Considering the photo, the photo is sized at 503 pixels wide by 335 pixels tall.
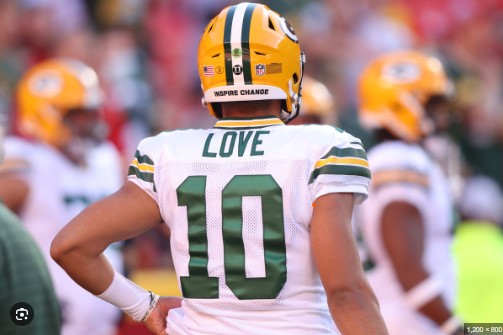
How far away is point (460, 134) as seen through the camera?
35.6 ft

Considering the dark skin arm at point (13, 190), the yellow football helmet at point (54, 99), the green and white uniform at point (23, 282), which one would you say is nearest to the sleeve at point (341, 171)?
the green and white uniform at point (23, 282)

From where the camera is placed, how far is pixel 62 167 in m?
6.89

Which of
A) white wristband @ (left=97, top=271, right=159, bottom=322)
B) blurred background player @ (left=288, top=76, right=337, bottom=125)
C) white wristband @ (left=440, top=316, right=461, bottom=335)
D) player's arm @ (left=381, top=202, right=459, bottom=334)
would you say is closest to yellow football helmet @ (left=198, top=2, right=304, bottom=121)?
white wristband @ (left=97, top=271, right=159, bottom=322)

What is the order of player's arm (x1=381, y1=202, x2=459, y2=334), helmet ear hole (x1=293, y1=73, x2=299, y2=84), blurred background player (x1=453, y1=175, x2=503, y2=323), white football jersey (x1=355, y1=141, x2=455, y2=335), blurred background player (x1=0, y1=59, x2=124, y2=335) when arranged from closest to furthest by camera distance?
helmet ear hole (x1=293, y1=73, x2=299, y2=84) → player's arm (x1=381, y1=202, x2=459, y2=334) → white football jersey (x1=355, y1=141, x2=455, y2=335) → blurred background player (x1=0, y1=59, x2=124, y2=335) → blurred background player (x1=453, y1=175, x2=503, y2=323)

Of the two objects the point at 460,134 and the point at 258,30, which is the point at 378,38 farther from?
the point at 258,30

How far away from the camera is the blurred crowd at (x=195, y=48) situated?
10.3m

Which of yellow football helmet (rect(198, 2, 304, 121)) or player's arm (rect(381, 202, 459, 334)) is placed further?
player's arm (rect(381, 202, 459, 334))

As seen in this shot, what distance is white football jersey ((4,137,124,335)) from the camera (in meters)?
6.43

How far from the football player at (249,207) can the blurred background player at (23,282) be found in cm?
22

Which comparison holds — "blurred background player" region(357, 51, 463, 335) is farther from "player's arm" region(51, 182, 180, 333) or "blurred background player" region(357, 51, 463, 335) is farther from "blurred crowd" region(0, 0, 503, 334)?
Result: "blurred crowd" region(0, 0, 503, 334)

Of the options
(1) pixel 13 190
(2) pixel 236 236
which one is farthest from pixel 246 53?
(1) pixel 13 190

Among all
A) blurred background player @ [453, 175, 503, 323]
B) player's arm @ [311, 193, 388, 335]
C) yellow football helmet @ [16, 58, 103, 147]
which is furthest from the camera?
yellow football helmet @ [16, 58, 103, 147]

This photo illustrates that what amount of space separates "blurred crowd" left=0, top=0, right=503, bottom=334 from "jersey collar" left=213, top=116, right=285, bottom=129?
5.76m

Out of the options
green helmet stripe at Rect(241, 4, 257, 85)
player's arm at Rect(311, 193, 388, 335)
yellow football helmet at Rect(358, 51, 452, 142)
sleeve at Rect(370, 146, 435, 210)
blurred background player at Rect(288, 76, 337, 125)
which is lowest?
blurred background player at Rect(288, 76, 337, 125)
